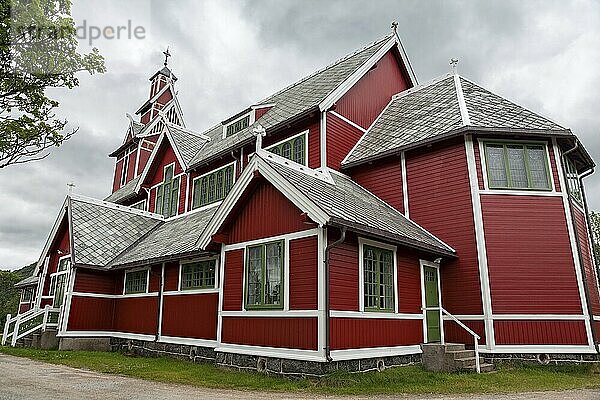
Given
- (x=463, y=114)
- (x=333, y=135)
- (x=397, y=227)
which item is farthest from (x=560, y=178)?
(x=333, y=135)

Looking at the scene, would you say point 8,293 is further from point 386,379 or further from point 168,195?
point 386,379

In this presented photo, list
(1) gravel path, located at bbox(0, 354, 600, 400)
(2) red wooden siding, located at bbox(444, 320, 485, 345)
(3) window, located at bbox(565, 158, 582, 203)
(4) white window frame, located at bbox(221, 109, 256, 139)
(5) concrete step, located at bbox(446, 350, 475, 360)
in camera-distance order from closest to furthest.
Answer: (1) gravel path, located at bbox(0, 354, 600, 400)
(5) concrete step, located at bbox(446, 350, 475, 360)
(2) red wooden siding, located at bbox(444, 320, 485, 345)
(3) window, located at bbox(565, 158, 582, 203)
(4) white window frame, located at bbox(221, 109, 256, 139)

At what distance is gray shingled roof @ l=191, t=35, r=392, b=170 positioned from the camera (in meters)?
16.5

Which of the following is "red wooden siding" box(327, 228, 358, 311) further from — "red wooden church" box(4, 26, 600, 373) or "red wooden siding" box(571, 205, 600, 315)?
"red wooden siding" box(571, 205, 600, 315)

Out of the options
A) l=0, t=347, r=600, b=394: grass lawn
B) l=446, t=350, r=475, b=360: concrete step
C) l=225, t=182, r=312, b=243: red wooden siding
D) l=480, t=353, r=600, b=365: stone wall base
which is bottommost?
l=0, t=347, r=600, b=394: grass lawn

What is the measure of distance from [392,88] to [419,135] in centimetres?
538

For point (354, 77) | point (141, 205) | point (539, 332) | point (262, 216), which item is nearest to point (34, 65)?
point (262, 216)

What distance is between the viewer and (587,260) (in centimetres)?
1367

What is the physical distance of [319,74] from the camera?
20.4m

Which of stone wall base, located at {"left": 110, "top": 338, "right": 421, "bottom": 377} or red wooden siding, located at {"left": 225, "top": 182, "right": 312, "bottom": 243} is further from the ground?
red wooden siding, located at {"left": 225, "top": 182, "right": 312, "bottom": 243}

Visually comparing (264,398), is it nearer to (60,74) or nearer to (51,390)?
(51,390)

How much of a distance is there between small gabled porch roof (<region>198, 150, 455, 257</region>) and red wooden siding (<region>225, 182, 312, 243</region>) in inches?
13.8

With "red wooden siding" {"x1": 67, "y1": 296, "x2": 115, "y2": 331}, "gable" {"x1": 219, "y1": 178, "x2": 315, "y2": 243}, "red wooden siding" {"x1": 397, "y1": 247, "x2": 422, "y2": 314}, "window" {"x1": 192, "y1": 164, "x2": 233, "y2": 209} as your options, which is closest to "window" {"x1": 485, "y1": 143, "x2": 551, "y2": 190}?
"red wooden siding" {"x1": 397, "y1": 247, "x2": 422, "y2": 314}

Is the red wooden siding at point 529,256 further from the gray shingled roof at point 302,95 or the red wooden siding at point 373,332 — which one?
the gray shingled roof at point 302,95
